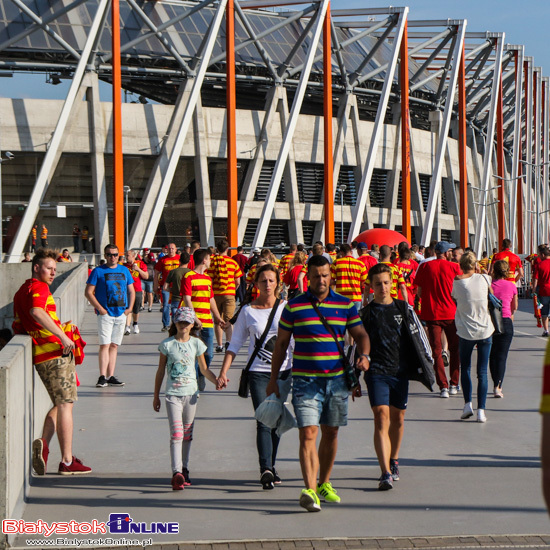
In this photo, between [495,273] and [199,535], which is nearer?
[199,535]

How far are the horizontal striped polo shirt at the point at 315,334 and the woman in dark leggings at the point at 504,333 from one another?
4.88 meters

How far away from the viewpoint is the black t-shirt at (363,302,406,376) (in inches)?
292

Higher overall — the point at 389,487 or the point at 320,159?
the point at 320,159

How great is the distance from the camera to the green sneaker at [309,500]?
6391 mm

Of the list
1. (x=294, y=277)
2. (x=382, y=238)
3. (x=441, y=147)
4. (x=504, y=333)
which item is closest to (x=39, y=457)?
(x=504, y=333)

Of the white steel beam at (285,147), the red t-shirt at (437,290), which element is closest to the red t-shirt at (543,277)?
the red t-shirt at (437,290)

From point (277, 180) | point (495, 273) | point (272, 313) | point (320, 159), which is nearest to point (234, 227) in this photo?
point (277, 180)

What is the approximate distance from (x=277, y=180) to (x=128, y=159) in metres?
7.75

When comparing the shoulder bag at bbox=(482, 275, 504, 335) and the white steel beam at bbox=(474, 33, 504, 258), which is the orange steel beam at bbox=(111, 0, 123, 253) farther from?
the shoulder bag at bbox=(482, 275, 504, 335)

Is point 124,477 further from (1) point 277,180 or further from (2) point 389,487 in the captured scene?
(1) point 277,180

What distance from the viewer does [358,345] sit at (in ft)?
22.6

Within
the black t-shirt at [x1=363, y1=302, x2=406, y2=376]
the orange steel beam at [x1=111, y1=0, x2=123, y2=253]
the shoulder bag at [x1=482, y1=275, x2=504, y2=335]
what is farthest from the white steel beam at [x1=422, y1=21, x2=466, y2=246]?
the black t-shirt at [x1=363, y1=302, x2=406, y2=376]

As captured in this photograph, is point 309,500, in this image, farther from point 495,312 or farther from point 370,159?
point 370,159

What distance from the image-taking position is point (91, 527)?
20.5 ft
